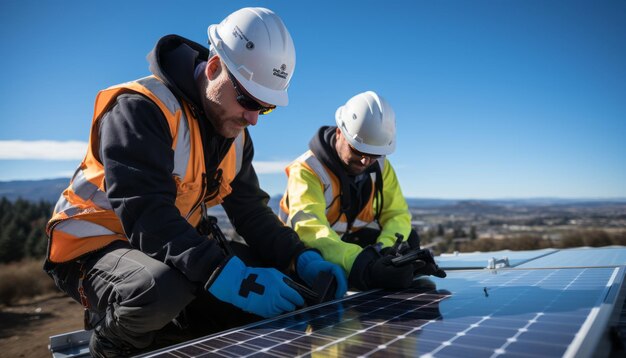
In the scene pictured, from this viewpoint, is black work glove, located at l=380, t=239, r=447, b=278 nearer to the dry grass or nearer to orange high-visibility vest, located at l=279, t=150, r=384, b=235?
orange high-visibility vest, located at l=279, t=150, r=384, b=235

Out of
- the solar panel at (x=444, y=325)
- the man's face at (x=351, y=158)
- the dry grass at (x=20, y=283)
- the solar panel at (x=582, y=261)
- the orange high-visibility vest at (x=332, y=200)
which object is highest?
the man's face at (x=351, y=158)

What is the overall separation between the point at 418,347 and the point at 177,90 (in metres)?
2.43

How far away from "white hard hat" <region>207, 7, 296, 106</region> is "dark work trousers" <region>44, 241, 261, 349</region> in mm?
1445

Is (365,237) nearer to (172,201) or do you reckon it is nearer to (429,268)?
(429,268)

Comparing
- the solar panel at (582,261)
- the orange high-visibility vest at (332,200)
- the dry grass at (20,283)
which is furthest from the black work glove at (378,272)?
the dry grass at (20,283)

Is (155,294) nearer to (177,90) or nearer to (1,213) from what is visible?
(177,90)

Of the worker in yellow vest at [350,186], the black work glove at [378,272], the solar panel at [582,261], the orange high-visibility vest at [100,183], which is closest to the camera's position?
the orange high-visibility vest at [100,183]

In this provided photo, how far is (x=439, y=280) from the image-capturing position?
3.56 meters

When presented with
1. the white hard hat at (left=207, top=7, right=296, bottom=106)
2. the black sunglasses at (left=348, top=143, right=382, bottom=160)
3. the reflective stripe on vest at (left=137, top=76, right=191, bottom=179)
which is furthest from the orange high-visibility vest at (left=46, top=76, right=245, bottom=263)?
the black sunglasses at (left=348, top=143, right=382, bottom=160)

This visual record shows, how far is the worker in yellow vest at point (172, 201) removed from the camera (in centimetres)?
256

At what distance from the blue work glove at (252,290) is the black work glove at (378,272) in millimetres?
901

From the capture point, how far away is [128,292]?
2.53m

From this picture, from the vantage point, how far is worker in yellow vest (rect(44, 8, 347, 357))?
2.56 m

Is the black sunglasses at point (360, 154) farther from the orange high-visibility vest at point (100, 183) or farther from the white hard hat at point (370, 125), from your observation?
the orange high-visibility vest at point (100, 183)
